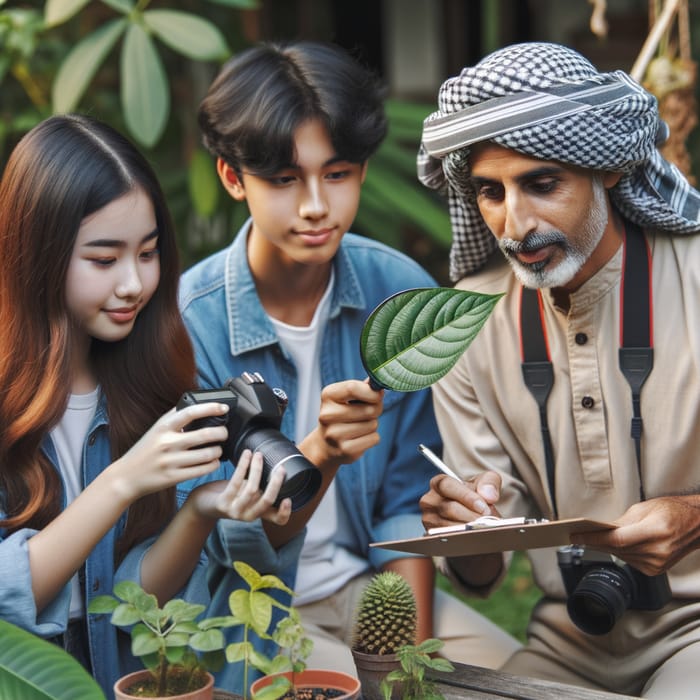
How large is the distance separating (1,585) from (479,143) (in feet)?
3.65

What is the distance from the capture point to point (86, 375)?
197 centimetres

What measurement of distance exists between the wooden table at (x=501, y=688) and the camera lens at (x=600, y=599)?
0.67 feet

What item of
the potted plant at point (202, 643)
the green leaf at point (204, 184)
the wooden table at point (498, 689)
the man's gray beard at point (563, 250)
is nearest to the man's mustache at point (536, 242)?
the man's gray beard at point (563, 250)

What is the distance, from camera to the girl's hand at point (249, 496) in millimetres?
1649

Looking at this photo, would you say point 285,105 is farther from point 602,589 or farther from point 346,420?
point 602,589

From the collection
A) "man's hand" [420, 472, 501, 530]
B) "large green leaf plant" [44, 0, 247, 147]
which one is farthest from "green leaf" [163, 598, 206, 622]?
"large green leaf plant" [44, 0, 247, 147]

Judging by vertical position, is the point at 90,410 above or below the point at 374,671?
above

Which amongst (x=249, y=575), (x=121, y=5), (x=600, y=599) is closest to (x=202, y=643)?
(x=249, y=575)

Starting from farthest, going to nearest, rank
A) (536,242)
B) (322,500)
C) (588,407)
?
1. (322,500)
2. (588,407)
3. (536,242)

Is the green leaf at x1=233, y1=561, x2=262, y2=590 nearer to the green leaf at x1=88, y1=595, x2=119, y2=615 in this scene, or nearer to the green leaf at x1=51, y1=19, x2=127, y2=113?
the green leaf at x1=88, y1=595, x2=119, y2=615

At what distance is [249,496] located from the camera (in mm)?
1680

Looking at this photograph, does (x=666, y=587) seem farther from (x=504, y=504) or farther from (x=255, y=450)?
(x=255, y=450)

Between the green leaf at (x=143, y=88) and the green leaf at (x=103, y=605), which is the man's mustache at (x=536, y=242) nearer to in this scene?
the green leaf at (x=103, y=605)

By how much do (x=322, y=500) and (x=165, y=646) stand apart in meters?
1.04
